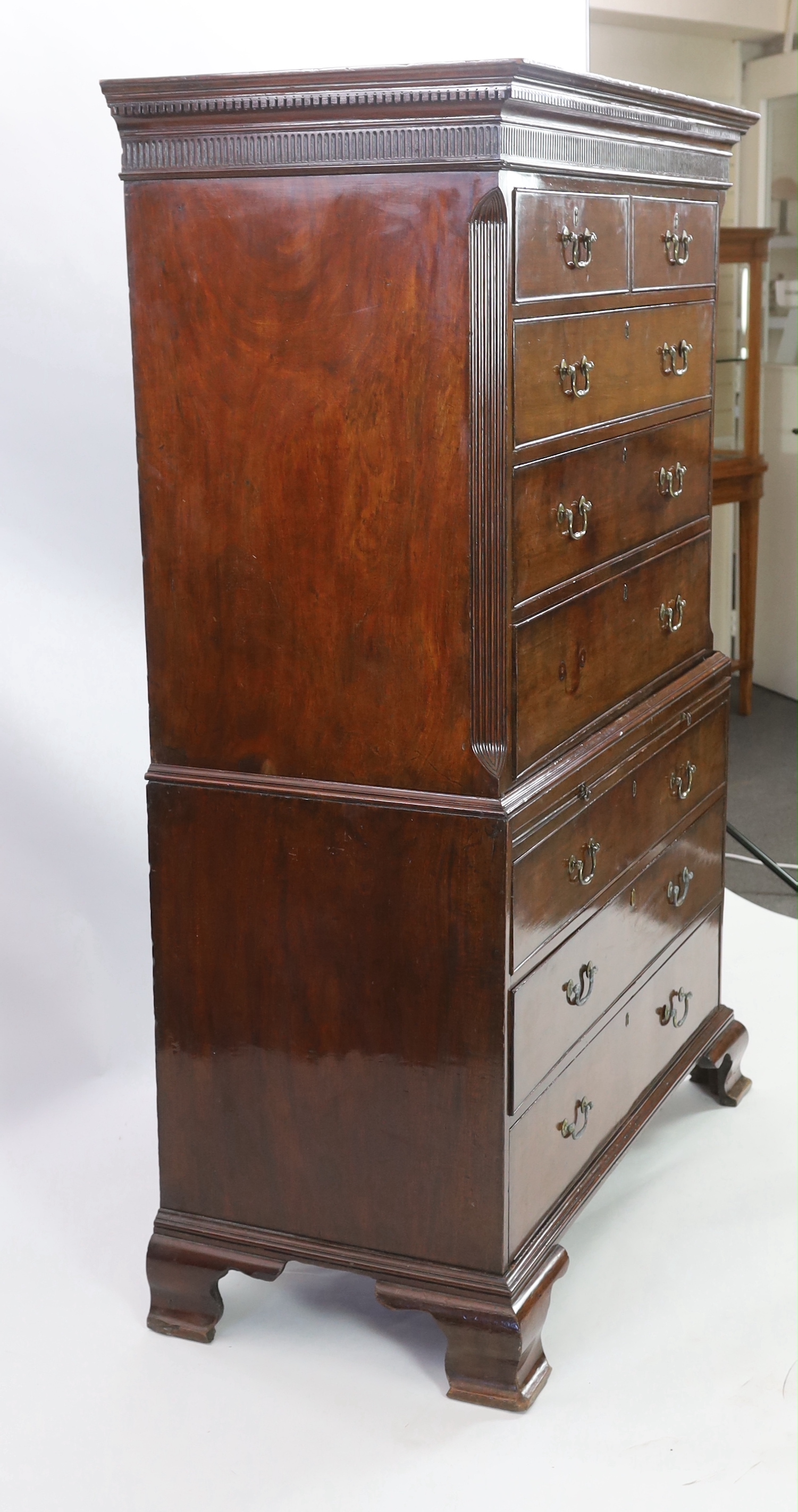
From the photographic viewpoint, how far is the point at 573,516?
2.11 metres

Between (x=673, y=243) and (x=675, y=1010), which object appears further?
(x=675, y=1010)

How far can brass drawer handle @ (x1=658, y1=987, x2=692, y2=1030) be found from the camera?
8.85 feet

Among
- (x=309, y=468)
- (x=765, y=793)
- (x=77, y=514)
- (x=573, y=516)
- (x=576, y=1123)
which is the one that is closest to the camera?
(x=309, y=468)

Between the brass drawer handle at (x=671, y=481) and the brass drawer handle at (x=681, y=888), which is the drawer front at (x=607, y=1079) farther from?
the brass drawer handle at (x=671, y=481)

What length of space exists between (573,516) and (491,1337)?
1.06 m

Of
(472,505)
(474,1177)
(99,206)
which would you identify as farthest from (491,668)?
(99,206)

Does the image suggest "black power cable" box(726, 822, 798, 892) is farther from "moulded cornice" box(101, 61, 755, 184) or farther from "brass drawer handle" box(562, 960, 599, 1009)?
"moulded cornice" box(101, 61, 755, 184)

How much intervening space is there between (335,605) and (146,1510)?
1108 millimetres

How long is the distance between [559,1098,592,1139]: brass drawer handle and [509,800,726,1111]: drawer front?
108 mm

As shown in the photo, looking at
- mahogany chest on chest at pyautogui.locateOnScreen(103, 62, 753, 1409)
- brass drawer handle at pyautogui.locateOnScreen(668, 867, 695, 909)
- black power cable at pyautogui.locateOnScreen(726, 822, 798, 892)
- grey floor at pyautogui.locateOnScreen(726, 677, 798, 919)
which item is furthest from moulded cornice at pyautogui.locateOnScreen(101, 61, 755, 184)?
grey floor at pyautogui.locateOnScreen(726, 677, 798, 919)

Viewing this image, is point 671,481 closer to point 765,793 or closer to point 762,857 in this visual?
point 762,857

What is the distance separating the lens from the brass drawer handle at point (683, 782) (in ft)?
8.58

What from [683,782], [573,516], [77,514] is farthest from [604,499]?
[77,514]

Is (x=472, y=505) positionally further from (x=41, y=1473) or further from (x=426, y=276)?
(x=41, y=1473)
